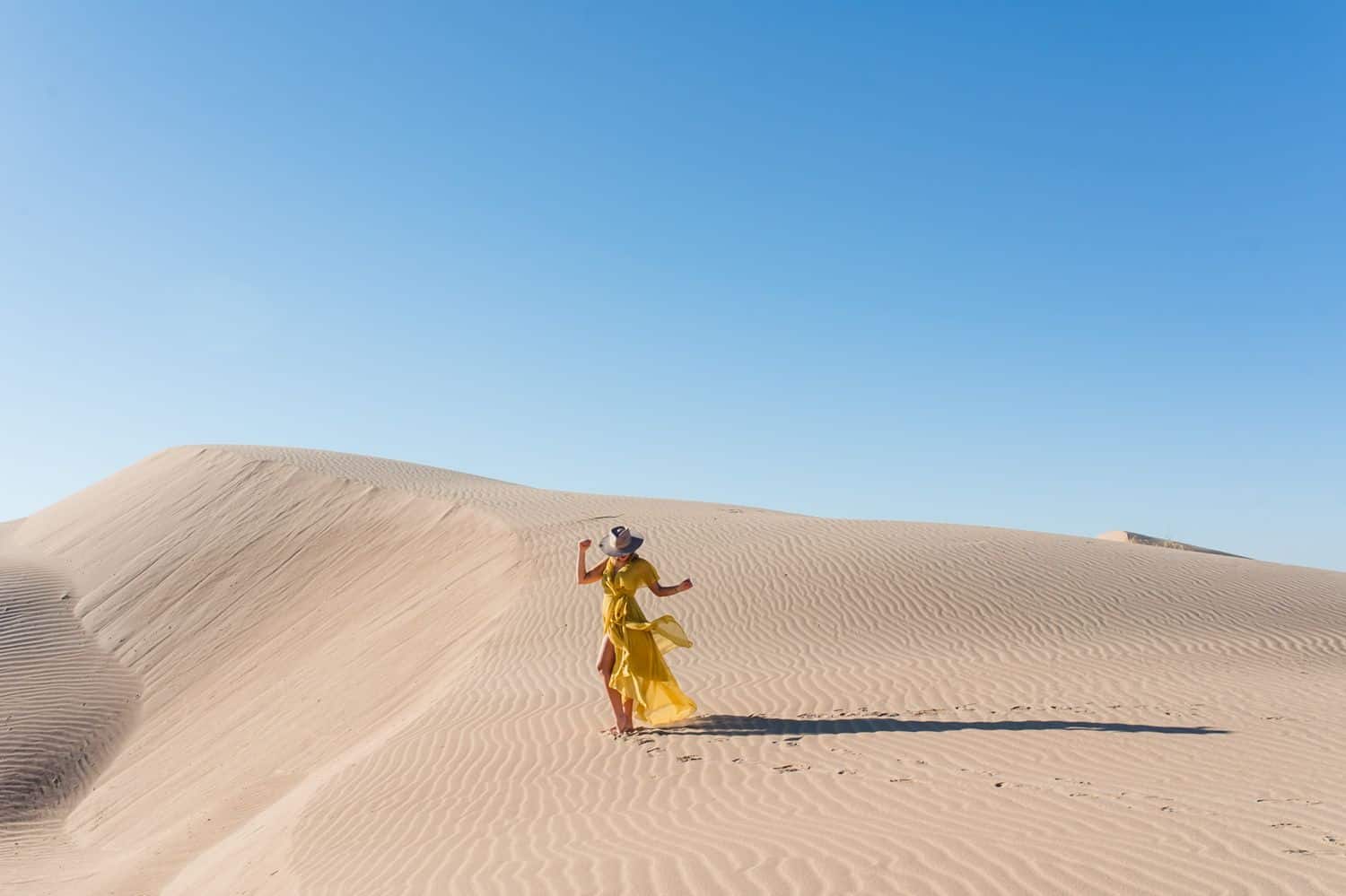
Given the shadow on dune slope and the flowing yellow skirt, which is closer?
the shadow on dune slope

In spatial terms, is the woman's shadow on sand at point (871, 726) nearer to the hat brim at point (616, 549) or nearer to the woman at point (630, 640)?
the woman at point (630, 640)

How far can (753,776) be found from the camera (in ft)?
24.5

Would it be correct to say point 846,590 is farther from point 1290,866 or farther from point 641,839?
point 1290,866

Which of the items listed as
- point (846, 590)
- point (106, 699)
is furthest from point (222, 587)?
point (846, 590)

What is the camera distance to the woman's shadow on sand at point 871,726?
858 centimetres

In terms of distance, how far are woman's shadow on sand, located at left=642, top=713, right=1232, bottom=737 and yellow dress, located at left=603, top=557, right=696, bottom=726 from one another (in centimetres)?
36

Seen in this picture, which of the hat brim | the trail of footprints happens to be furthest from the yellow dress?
the trail of footprints

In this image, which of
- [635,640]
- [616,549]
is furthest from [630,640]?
[616,549]

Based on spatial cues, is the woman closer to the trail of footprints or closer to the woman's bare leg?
the woman's bare leg

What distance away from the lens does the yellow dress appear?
29.6ft

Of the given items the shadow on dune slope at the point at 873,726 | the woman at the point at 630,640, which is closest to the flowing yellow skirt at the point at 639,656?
the woman at the point at 630,640

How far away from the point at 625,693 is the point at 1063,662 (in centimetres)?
587

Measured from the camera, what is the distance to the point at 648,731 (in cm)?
931

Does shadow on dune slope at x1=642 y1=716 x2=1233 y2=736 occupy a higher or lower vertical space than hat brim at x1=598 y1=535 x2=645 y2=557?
lower
